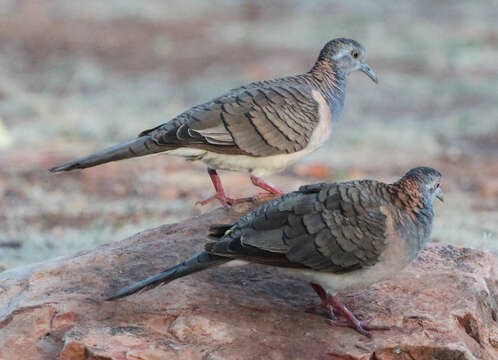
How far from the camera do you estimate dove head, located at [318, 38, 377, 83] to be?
6.36 m

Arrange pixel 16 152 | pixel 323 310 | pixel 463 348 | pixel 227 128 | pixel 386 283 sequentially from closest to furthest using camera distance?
pixel 463 348 → pixel 323 310 → pixel 386 283 → pixel 227 128 → pixel 16 152

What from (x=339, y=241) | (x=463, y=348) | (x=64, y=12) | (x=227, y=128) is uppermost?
(x=64, y=12)

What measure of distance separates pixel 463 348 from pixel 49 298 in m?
2.08

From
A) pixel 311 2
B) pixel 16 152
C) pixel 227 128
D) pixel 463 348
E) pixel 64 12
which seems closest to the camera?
pixel 463 348

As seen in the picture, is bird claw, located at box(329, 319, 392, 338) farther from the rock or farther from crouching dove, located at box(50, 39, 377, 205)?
crouching dove, located at box(50, 39, 377, 205)

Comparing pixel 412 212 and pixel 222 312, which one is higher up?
pixel 412 212

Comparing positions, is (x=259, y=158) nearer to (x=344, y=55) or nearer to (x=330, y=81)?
(x=330, y=81)

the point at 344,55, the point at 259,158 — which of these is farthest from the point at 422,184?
the point at 344,55

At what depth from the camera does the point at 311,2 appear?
77.5 feet

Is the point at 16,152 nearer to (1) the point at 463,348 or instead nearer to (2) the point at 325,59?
(2) the point at 325,59

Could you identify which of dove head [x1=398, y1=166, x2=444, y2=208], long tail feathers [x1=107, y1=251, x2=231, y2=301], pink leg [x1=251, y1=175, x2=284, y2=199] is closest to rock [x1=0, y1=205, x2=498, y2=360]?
long tail feathers [x1=107, y1=251, x2=231, y2=301]

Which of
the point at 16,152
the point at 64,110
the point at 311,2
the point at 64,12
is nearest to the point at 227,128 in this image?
the point at 16,152

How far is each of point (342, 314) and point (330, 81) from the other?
243cm

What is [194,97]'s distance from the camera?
48.6 ft
